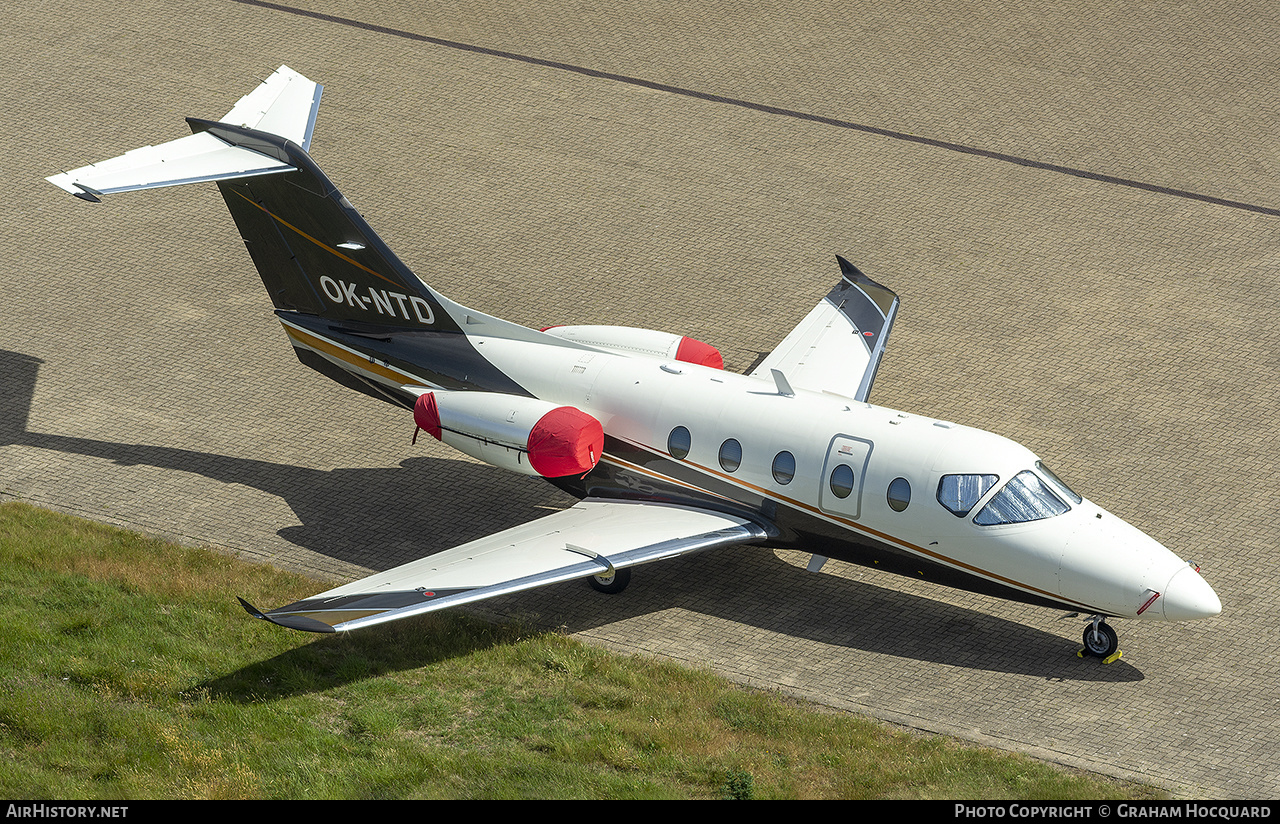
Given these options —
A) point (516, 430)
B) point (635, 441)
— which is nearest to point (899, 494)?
point (635, 441)

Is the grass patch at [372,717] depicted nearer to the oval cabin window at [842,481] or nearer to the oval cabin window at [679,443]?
the oval cabin window at [842,481]

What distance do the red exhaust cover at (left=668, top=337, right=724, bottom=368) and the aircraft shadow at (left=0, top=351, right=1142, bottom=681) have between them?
10.1 ft

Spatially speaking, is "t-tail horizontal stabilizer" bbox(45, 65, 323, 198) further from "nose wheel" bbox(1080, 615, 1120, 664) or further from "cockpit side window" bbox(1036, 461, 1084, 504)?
"nose wheel" bbox(1080, 615, 1120, 664)

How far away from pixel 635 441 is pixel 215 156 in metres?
7.98

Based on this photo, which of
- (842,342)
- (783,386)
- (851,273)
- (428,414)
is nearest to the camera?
(783,386)

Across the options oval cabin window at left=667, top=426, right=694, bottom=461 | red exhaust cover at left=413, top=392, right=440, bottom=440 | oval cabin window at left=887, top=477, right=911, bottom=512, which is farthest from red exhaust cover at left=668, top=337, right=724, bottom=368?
oval cabin window at left=887, top=477, right=911, bottom=512

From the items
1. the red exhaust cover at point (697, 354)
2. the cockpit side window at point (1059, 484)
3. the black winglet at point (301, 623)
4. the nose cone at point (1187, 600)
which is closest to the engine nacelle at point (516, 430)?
the red exhaust cover at point (697, 354)

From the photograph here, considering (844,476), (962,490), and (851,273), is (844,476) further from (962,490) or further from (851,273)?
(851,273)

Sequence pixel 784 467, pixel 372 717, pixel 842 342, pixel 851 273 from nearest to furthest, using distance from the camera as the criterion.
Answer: pixel 372 717 → pixel 784 467 → pixel 842 342 → pixel 851 273

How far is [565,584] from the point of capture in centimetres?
2005

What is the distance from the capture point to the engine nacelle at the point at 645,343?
2152 centimetres

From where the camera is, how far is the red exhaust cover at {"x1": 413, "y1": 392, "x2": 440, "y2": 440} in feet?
66.1
